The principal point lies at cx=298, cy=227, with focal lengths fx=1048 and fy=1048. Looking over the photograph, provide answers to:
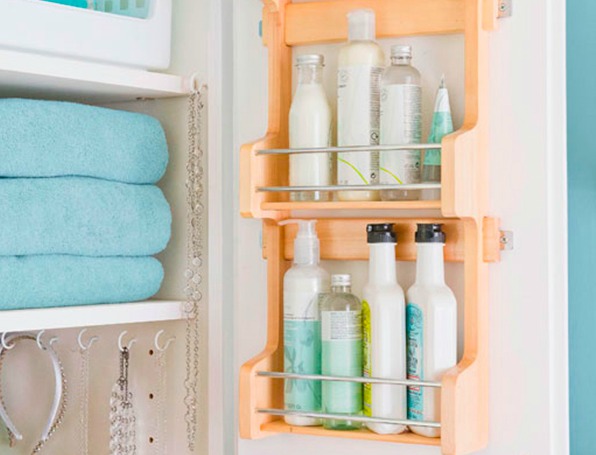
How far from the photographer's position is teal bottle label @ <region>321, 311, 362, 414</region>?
1.28 metres

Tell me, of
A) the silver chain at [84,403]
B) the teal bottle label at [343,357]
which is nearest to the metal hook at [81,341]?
the silver chain at [84,403]

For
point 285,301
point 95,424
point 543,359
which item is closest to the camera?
point 543,359

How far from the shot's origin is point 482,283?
4.10 ft

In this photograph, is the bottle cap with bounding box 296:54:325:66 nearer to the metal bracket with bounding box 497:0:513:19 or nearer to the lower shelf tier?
the metal bracket with bounding box 497:0:513:19

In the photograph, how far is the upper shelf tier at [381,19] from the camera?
1281 mm

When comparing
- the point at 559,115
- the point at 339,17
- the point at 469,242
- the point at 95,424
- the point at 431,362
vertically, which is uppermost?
the point at 339,17

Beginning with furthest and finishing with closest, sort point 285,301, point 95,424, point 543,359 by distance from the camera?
point 95,424 < point 285,301 < point 543,359

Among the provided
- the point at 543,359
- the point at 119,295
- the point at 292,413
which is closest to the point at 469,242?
the point at 543,359

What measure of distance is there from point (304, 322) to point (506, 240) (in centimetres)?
27

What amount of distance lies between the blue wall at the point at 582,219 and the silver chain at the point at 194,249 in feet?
1.65

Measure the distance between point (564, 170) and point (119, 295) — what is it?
0.60m

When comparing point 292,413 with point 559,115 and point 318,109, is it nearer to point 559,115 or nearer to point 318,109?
point 318,109

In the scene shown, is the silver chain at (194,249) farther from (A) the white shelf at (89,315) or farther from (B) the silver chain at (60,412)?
(B) the silver chain at (60,412)

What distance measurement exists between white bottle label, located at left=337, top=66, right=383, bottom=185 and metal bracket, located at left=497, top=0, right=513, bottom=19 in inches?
6.3
